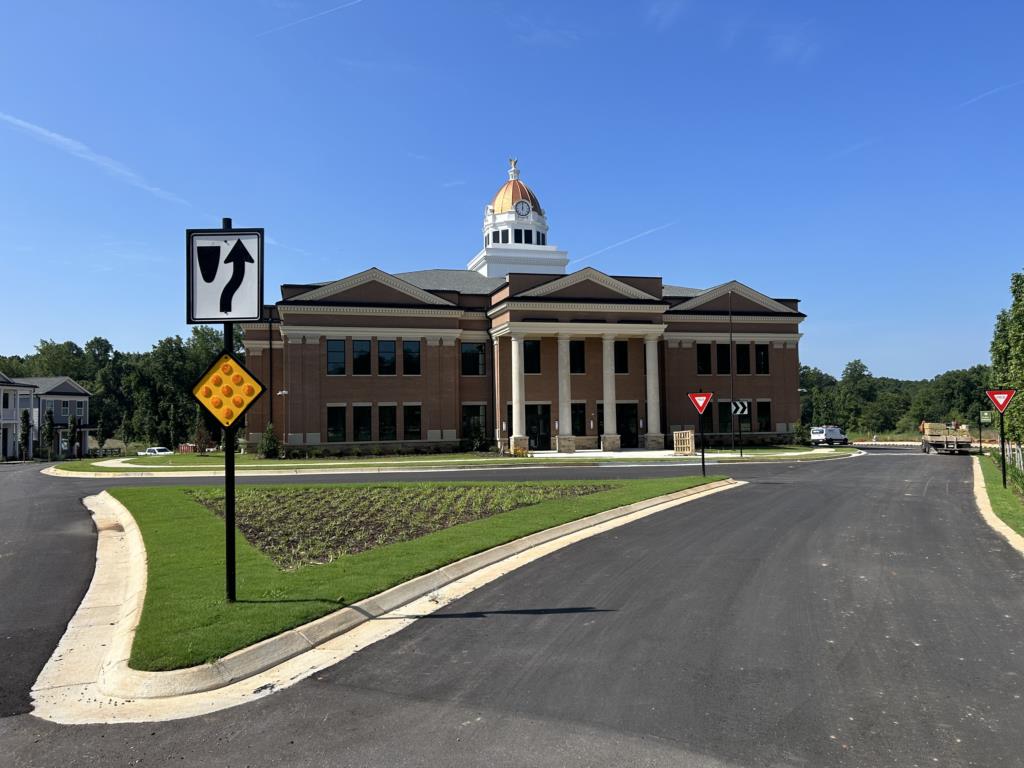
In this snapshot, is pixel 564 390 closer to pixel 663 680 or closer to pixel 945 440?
pixel 945 440

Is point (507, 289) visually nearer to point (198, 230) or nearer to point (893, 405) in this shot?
point (198, 230)

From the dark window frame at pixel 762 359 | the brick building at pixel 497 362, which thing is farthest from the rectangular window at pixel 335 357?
the dark window frame at pixel 762 359

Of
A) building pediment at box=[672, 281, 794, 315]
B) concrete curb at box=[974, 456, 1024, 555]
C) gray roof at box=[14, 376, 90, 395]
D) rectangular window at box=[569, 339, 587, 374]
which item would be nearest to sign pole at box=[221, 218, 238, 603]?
concrete curb at box=[974, 456, 1024, 555]

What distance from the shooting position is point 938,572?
10.1 meters

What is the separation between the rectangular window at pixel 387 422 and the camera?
44.8 m

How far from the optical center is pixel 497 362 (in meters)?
46.0

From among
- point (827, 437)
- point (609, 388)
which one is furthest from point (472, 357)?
point (827, 437)

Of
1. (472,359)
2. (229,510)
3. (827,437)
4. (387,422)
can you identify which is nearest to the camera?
(229,510)

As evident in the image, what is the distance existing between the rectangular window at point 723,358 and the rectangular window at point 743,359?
756 mm

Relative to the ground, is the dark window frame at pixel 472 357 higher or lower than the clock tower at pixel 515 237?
lower

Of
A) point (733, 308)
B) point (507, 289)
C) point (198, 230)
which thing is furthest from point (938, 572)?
point (733, 308)

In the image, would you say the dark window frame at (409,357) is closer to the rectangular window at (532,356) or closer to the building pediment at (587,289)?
the rectangular window at (532,356)

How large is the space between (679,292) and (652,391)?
11132 millimetres

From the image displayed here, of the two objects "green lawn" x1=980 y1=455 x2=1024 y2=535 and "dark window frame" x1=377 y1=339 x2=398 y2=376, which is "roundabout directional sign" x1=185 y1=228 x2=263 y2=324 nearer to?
"green lawn" x1=980 y1=455 x2=1024 y2=535
